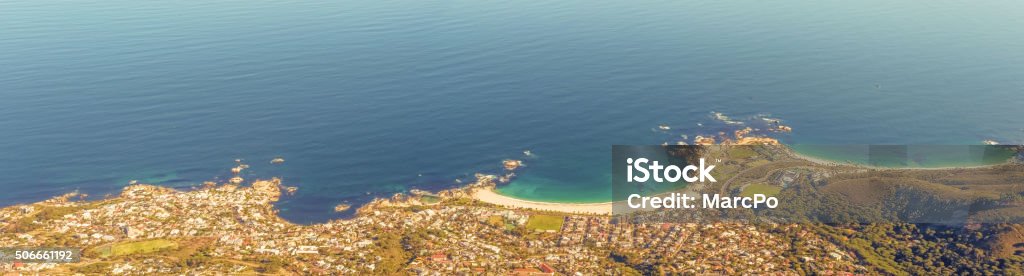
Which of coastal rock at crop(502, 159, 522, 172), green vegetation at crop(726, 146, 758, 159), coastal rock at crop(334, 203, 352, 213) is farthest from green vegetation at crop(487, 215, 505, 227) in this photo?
green vegetation at crop(726, 146, 758, 159)

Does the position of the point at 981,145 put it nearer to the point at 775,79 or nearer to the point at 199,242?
the point at 775,79

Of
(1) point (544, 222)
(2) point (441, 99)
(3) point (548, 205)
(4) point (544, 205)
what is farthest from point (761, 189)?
(2) point (441, 99)

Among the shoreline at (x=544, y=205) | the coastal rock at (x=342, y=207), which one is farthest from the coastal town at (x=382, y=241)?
the shoreline at (x=544, y=205)

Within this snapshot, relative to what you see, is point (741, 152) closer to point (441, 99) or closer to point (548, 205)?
point (548, 205)

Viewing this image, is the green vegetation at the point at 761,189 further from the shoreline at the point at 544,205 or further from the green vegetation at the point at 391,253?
A: the green vegetation at the point at 391,253

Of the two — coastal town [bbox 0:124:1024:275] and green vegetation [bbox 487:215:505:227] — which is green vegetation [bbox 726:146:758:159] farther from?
green vegetation [bbox 487:215:505:227]

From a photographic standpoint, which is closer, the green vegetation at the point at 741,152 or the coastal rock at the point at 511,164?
the coastal rock at the point at 511,164

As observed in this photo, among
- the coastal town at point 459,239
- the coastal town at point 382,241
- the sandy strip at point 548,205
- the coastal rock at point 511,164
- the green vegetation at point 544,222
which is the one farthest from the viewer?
the coastal rock at point 511,164
